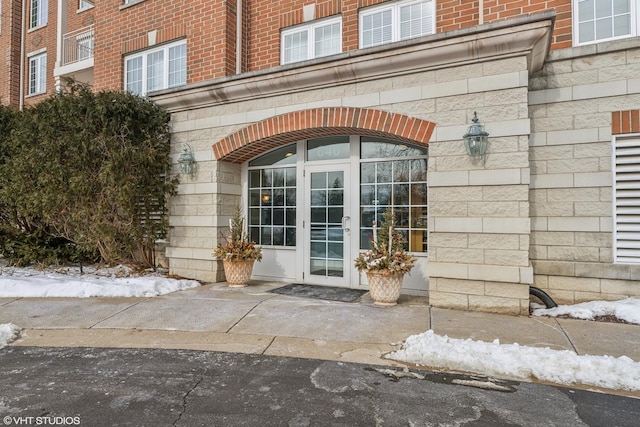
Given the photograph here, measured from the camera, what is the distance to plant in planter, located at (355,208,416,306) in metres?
5.46

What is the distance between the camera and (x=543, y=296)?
5.32 metres

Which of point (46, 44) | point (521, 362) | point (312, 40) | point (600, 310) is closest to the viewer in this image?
point (521, 362)

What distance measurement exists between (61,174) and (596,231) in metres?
8.83

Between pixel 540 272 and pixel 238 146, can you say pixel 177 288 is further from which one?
pixel 540 272

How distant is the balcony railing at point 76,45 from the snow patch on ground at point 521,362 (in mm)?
15096

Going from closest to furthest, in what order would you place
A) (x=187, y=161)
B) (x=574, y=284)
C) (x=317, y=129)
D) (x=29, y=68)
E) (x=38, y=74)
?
(x=574, y=284) < (x=317, y=129) < (x=187, y=161) < (x=38, y=74) < (x=29, y=68)

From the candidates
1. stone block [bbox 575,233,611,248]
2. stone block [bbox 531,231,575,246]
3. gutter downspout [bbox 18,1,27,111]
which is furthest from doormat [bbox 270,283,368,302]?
gutter downspout [bbox 18,1,27,111]

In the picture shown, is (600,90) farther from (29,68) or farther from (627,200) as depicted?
(29,68)

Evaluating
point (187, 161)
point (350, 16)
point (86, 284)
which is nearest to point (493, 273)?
point (350, 16)

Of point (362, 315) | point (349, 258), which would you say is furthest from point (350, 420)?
point (349, 258)

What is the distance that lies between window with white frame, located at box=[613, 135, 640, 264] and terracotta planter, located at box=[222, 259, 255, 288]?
5618 millimetres

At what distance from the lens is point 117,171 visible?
6.91 m

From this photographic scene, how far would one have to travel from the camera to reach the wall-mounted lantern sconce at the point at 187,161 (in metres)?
7.43

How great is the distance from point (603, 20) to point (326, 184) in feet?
15.7
